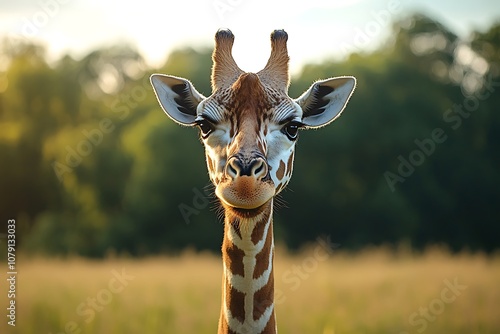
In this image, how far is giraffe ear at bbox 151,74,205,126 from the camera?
6.43 metres

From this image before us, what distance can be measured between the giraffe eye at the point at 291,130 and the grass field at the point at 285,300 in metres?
10.1

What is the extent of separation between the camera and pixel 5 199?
38.4 meters

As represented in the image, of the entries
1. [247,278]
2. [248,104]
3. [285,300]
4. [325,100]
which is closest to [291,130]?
[248,104]

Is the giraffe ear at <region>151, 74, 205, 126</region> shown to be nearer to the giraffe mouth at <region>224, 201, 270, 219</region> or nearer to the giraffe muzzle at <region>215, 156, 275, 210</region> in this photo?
the giraffe mouth at <region>224, 201, 270, 219</region>

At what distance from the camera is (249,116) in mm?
5504

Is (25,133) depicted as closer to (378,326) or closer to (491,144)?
(491,144)

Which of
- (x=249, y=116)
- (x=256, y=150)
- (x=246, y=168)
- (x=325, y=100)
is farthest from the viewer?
(x=325, y=100)

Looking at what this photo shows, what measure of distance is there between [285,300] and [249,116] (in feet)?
43.7

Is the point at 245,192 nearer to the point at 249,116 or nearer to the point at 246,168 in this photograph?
the point at 246,168

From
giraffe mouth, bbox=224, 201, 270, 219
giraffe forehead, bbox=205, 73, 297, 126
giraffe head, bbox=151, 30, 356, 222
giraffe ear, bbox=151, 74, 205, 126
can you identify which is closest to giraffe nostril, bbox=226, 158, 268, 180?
giraffe head, bbox=151, 30, 356, 222

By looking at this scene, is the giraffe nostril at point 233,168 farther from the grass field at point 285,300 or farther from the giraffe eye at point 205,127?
the grass field at point 285,300

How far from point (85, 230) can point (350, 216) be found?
48.8 feet

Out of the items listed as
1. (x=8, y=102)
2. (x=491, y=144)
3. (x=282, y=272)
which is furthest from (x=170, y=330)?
(x=8, y=102)

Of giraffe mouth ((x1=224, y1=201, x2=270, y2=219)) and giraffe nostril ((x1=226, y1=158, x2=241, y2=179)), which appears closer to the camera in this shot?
giraffe nostril ((x1=226, y1=158, x2=241, y2=179))
